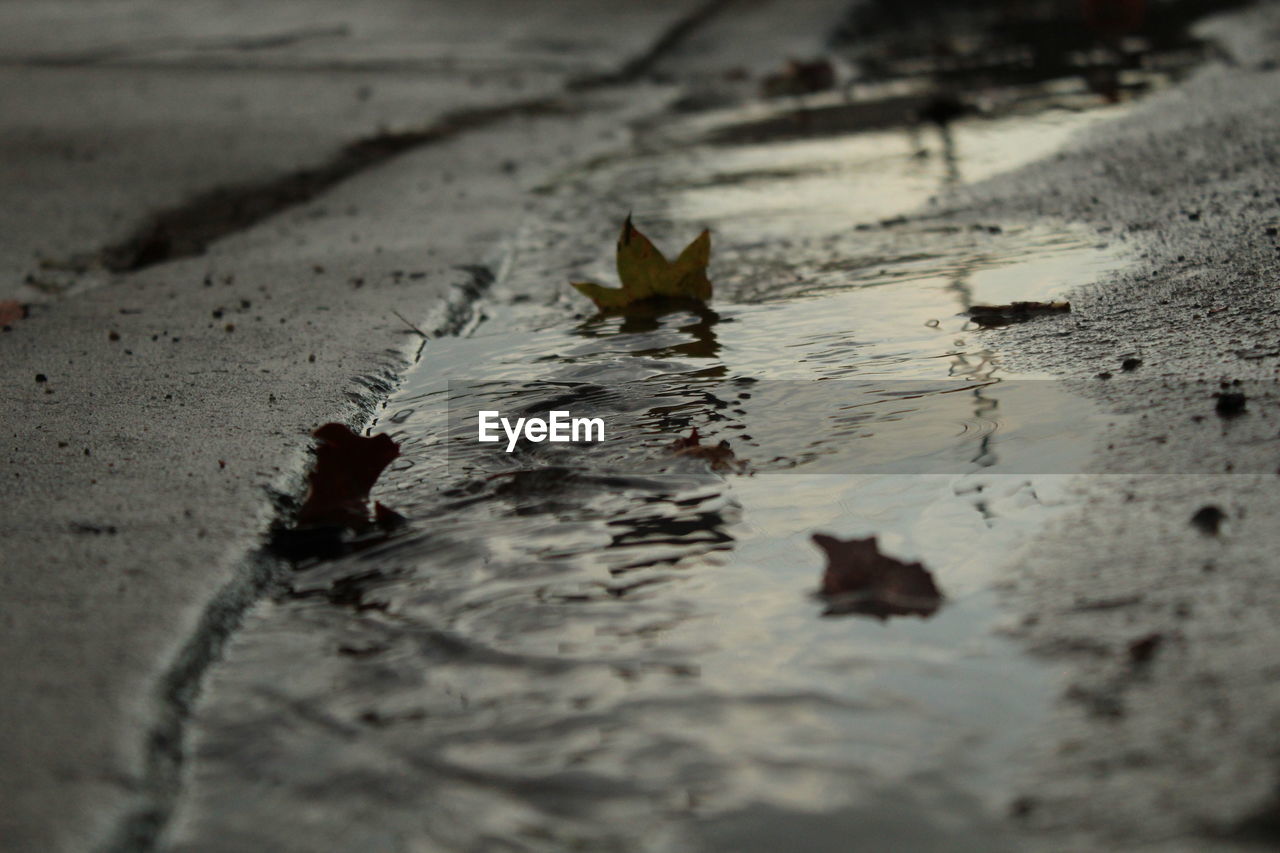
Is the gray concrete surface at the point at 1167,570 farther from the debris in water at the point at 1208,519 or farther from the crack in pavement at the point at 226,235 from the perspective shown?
the crack in pavement at the point at 226,235

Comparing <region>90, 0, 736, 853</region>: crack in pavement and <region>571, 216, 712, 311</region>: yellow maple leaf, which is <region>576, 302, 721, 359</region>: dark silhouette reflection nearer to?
<region>571, 216, 712, 311</region>: yellow maple leaf

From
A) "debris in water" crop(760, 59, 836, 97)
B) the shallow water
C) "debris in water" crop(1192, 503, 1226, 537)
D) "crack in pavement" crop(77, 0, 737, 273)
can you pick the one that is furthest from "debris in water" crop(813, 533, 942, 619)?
"debris in water" crop(760, 59, 836, 97)

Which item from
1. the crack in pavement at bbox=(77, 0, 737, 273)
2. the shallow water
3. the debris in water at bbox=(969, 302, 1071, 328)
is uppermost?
the crack in pavement at bbox=(77, 0, 737, 273)

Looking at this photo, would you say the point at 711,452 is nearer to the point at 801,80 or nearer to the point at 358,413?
the point at 358,413

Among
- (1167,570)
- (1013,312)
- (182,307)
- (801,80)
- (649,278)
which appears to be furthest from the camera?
(801,80)

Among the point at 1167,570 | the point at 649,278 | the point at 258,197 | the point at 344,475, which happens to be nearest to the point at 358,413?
the point at 344,475

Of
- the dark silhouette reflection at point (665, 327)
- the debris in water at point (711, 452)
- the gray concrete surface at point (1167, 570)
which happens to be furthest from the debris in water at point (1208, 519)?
the dark silhouette reflection at point (665, 327)

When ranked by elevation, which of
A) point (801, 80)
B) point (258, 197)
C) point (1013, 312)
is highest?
point (801, 80)
